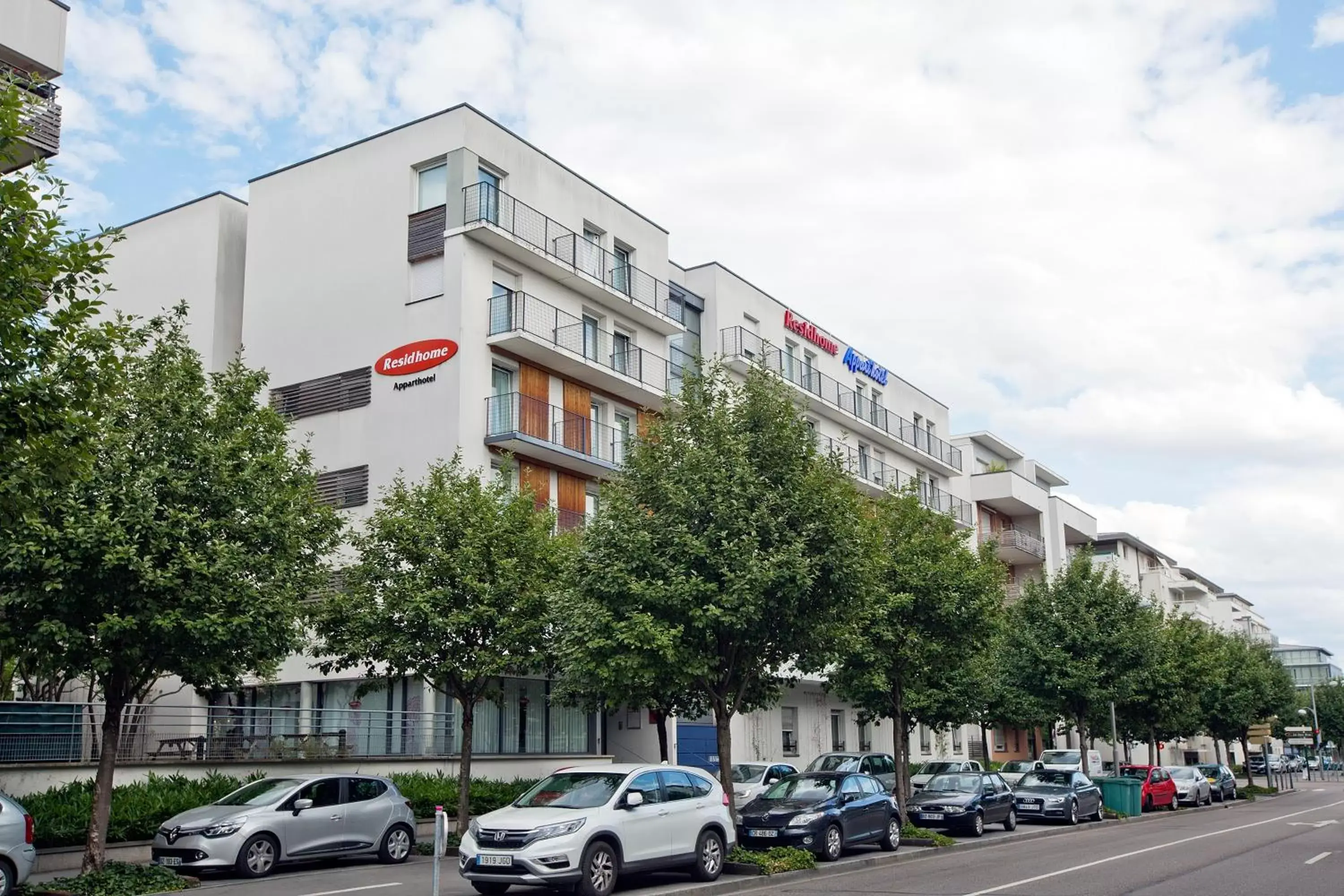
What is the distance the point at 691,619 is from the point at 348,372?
15.2 meters

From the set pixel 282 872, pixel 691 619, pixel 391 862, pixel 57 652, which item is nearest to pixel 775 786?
pixel 691 619

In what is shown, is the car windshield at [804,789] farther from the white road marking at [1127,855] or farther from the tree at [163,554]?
the tree at [163,554]

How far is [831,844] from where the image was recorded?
67.1ft

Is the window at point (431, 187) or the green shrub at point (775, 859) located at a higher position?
the window at point (431, 187)

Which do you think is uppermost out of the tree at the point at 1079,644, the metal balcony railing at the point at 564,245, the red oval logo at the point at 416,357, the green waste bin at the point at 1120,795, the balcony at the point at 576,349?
the metal balcony railing at the point at 564,245

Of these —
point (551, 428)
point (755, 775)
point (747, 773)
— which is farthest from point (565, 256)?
point (755, 775)

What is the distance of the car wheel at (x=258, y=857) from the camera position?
17344mm

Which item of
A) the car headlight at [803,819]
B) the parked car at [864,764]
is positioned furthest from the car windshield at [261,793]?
the parked car at [864,764]

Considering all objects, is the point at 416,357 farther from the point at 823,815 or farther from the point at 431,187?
the point at 823,815

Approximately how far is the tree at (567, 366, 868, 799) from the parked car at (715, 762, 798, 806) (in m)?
7.01

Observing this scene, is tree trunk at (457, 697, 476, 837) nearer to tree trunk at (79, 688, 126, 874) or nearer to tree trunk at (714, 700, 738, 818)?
tree trunk at (714, 700, 738, 818)

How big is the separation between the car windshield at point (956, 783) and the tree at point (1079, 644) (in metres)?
11.0

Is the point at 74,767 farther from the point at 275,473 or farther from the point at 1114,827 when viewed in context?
the point at 1114,827

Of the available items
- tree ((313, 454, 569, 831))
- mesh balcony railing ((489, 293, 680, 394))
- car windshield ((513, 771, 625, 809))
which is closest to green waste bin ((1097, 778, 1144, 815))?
mesh balcony railing ((489, 293, 680, 394))
